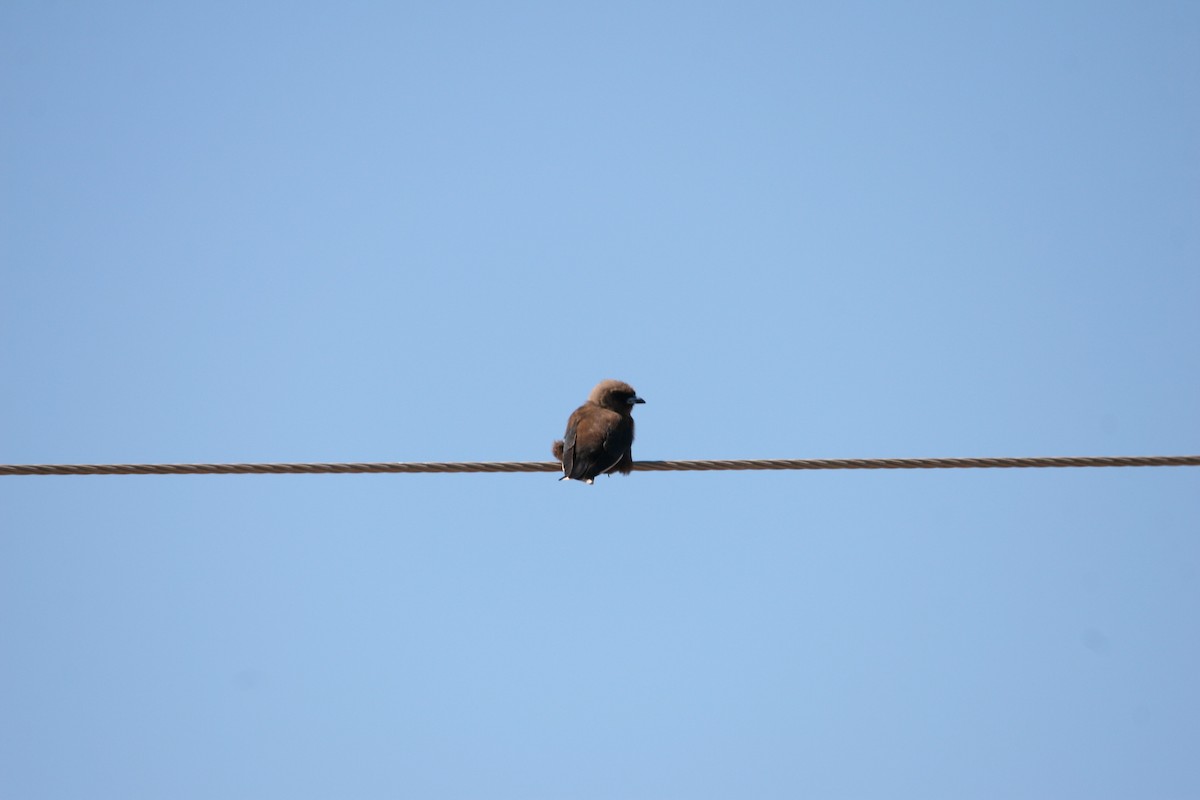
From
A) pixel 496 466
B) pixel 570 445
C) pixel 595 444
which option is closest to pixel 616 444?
pixel 595 444

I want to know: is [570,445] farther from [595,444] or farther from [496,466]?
[496,466]

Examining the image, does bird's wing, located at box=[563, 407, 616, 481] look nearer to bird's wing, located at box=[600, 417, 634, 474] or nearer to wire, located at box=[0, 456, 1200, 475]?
bird's wing, located at box=[600, 417, 634, 474]

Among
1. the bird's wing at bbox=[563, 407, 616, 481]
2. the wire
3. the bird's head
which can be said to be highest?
the bird's head

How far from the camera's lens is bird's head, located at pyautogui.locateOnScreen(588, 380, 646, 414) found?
12.1 meters

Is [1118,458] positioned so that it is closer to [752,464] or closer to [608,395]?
[752,464]

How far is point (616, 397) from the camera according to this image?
12.2 meters

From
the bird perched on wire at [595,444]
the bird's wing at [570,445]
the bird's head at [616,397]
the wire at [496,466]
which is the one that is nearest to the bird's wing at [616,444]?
the bird perched on wire at [595,444]

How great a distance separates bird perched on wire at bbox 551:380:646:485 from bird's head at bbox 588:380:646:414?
5.9 inches

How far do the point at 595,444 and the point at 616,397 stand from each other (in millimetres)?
1435

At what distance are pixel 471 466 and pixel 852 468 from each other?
2.17 m

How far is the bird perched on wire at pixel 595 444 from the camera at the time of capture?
10.6m

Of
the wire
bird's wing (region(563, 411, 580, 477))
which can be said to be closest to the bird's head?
bird's wing (region(563, 411, 580, 477))

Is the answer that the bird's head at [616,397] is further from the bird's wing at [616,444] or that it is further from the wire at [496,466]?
the wire at [496,466]

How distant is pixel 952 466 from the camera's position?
7.75m
